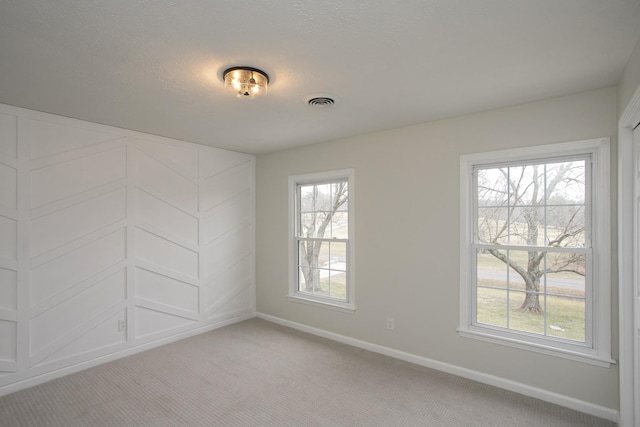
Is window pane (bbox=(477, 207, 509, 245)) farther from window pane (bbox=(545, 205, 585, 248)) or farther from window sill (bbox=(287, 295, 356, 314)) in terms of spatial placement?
window sill (bbox=(287, 295, 356, 314))

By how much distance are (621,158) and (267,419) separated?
9.98 feet

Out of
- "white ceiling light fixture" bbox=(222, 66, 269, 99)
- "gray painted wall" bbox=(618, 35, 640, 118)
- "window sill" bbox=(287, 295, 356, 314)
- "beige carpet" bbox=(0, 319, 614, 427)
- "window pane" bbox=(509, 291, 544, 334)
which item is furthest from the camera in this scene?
"window sill" bbox=(287, 295, 356, 314)

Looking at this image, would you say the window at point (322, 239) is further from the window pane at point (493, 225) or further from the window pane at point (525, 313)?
the window pane at point (525, 313)

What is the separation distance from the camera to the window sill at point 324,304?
382 centimetres

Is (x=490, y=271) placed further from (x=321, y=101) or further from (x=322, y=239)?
(x=321, y=101)

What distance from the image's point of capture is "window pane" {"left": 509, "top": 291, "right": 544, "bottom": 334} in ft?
8.95

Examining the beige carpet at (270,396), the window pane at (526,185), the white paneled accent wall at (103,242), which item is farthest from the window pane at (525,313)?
the white paneled accent wall at (103,242)

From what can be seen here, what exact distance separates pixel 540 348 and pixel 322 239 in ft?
8.17

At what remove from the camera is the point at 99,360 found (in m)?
3.24

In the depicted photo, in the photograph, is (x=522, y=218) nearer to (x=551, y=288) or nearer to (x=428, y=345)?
(x=551, y=288)

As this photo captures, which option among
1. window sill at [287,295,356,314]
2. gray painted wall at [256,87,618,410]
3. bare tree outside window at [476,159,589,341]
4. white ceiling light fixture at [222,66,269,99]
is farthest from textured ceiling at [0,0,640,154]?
window sill at [287,295,356,314]

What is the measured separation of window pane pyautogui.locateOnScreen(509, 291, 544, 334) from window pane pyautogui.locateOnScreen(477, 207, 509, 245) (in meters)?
0.48

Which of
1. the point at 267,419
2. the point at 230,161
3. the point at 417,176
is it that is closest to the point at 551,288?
the point at 417,176

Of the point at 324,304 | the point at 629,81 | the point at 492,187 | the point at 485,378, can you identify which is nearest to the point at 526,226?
the point at 492,187
